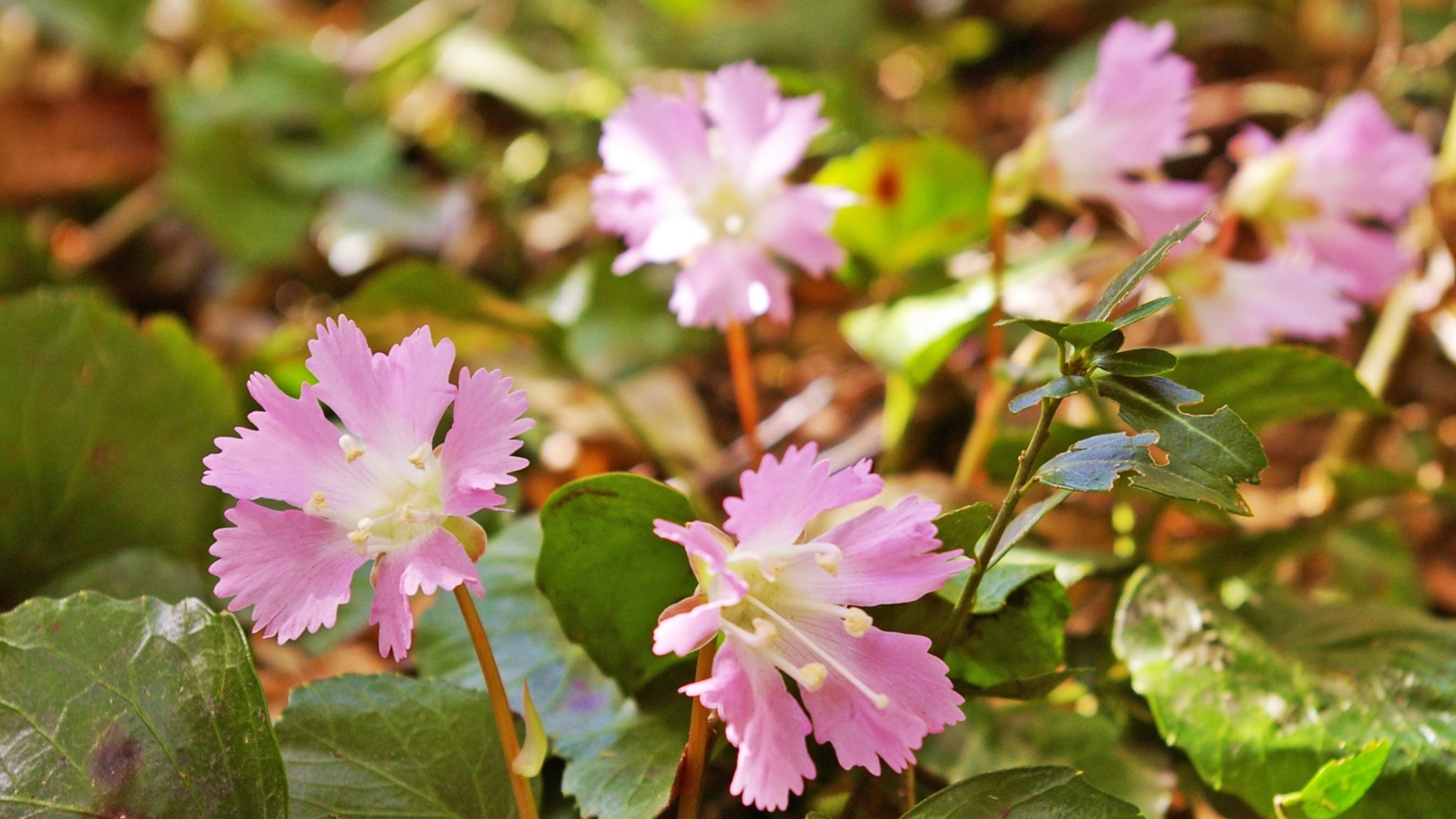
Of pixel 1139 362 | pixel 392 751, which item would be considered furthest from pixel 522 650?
pixel 1139 362

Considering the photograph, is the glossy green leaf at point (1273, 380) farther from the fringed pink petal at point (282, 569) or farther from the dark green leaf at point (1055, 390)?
the fringed pink petal at point (282, 569)

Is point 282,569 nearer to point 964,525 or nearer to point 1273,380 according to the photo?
point 964,525

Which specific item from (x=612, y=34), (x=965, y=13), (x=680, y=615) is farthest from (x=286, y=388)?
(x=965, y=13)

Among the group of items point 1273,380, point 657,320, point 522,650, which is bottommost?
point 657,320

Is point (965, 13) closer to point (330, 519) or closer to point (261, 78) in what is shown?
point (261, 78)

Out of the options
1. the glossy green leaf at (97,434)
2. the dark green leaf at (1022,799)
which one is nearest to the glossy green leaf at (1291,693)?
the dark green leaf at (1022,799)

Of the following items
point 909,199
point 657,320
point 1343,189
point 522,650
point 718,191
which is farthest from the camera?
point 657,320
